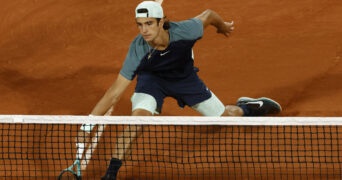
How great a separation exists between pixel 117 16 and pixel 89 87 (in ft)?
8.99

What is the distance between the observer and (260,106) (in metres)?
10.6

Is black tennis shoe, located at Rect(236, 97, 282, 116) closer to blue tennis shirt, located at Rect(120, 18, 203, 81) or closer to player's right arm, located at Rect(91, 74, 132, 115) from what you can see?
blue tennis shirt, located at Rect(120, 18, 203, 81)

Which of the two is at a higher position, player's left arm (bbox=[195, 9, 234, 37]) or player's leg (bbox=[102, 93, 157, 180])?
player's left arm (bbox=[195, 9, 234, 37])

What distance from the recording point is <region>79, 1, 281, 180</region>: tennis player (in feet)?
28.2

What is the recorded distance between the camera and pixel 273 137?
32.2 feet

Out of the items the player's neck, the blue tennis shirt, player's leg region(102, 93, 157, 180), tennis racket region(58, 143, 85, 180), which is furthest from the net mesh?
the player's neck

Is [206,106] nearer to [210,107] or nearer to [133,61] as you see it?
[210,107]

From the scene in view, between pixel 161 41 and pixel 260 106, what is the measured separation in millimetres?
2354

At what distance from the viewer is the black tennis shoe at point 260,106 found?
1059 cm

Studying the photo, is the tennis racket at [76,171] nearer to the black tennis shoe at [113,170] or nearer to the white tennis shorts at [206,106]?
the black tennis shoe at [113,170]

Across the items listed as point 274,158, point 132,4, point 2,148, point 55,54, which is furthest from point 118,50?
point 274,158

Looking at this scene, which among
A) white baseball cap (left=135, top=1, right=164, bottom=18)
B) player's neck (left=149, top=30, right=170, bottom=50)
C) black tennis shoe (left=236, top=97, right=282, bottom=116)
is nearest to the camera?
white baseball cap (left=135, top=1, right=164, bottom=18)

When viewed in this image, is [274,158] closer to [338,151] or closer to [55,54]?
[338,151]

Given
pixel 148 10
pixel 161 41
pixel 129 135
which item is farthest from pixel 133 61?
pixel 129 135
